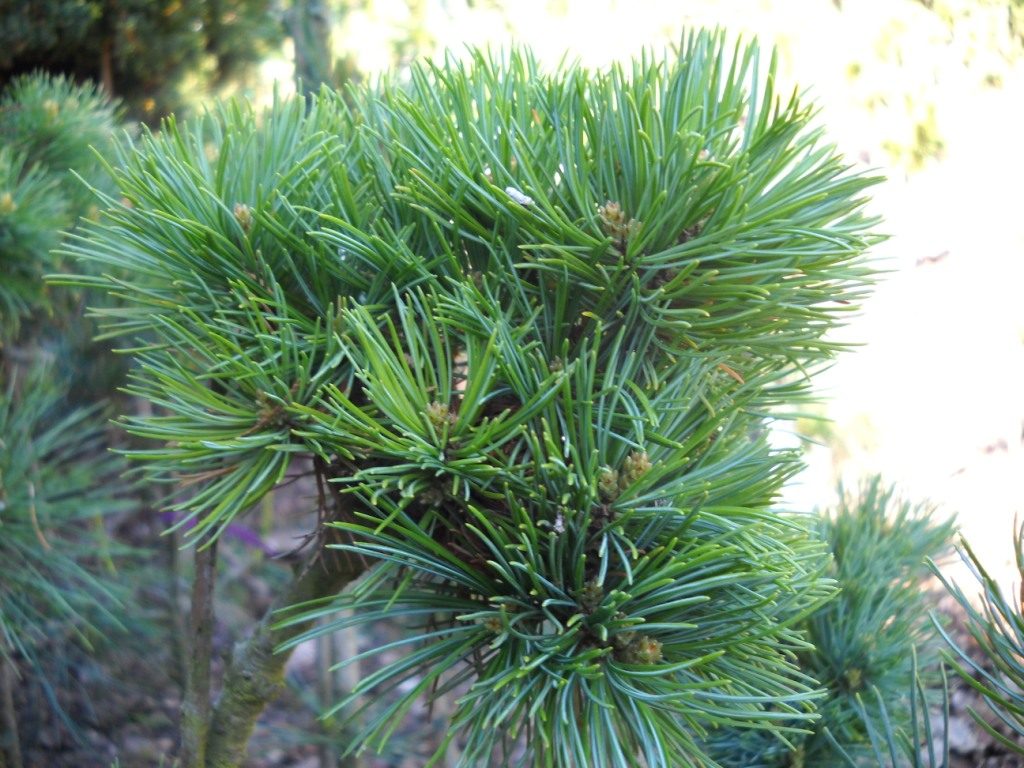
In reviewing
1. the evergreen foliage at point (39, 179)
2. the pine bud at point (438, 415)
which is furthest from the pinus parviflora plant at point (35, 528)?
the pine bud at point (438, 415)

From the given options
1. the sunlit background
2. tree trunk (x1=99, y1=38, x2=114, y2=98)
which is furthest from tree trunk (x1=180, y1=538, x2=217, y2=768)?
the sunlit background

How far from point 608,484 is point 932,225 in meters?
1.90

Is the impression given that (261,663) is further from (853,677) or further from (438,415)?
(853,677)

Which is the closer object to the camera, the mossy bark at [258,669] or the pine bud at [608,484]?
the pine bud at [608,484]

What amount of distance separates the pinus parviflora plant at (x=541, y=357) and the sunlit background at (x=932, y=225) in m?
1.41

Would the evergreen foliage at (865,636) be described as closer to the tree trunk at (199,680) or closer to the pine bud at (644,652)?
the pine bud at (644,652)

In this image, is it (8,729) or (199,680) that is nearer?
(199,680)

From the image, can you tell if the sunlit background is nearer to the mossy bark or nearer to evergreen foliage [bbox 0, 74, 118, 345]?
evergreen foliage [bbox 0, 74, 118, 345]

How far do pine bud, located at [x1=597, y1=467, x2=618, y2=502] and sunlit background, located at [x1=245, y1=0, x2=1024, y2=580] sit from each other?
1.47 metres

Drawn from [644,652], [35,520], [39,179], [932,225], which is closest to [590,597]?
[644,652]

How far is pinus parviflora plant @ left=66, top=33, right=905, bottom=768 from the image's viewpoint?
1.41ft

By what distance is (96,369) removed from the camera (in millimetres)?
1207

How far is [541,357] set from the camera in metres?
0.44

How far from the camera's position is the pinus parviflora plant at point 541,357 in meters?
0.43
